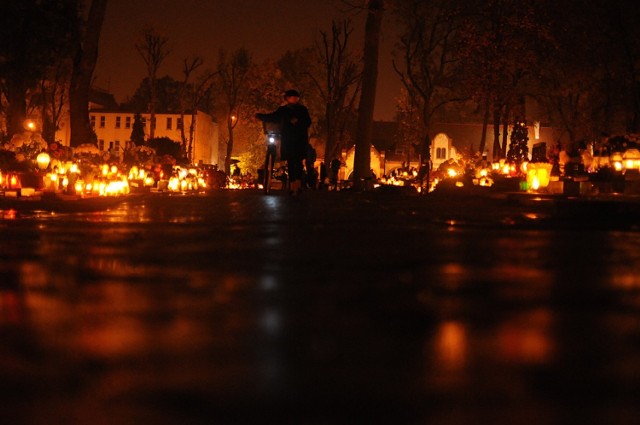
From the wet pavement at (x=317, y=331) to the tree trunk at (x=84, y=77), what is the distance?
23.3 meters

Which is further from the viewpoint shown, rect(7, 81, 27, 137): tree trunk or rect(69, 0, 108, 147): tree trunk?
rect(7, 81, 27, 137): tree trunk

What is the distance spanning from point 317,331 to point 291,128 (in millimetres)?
14059

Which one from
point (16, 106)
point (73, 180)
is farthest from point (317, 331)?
point (16, 106)

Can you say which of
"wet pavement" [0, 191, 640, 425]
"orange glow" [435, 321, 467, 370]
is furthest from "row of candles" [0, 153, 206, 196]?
"orange glow" [435, 321, 467, 370]

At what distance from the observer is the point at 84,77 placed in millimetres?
32625

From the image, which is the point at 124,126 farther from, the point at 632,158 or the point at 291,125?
the point at 291,125

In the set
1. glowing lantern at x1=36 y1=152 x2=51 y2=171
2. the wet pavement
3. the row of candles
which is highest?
glowing lantern at x1=36 y1=152 x2=51 y2=171

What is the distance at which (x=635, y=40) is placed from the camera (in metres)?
37.8

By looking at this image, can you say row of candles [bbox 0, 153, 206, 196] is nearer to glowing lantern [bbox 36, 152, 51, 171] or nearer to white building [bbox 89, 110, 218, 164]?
glowing lantern [bbox 36, 152, 51, 171]

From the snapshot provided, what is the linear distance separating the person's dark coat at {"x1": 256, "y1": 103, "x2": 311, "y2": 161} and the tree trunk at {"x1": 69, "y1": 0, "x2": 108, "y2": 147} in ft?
50.0

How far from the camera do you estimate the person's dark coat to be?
61.0 feet

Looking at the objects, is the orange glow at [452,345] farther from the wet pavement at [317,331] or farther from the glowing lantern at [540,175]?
the glowing lantern at [540,175]

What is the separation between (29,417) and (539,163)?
912 inches

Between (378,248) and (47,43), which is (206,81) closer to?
(47,43)
